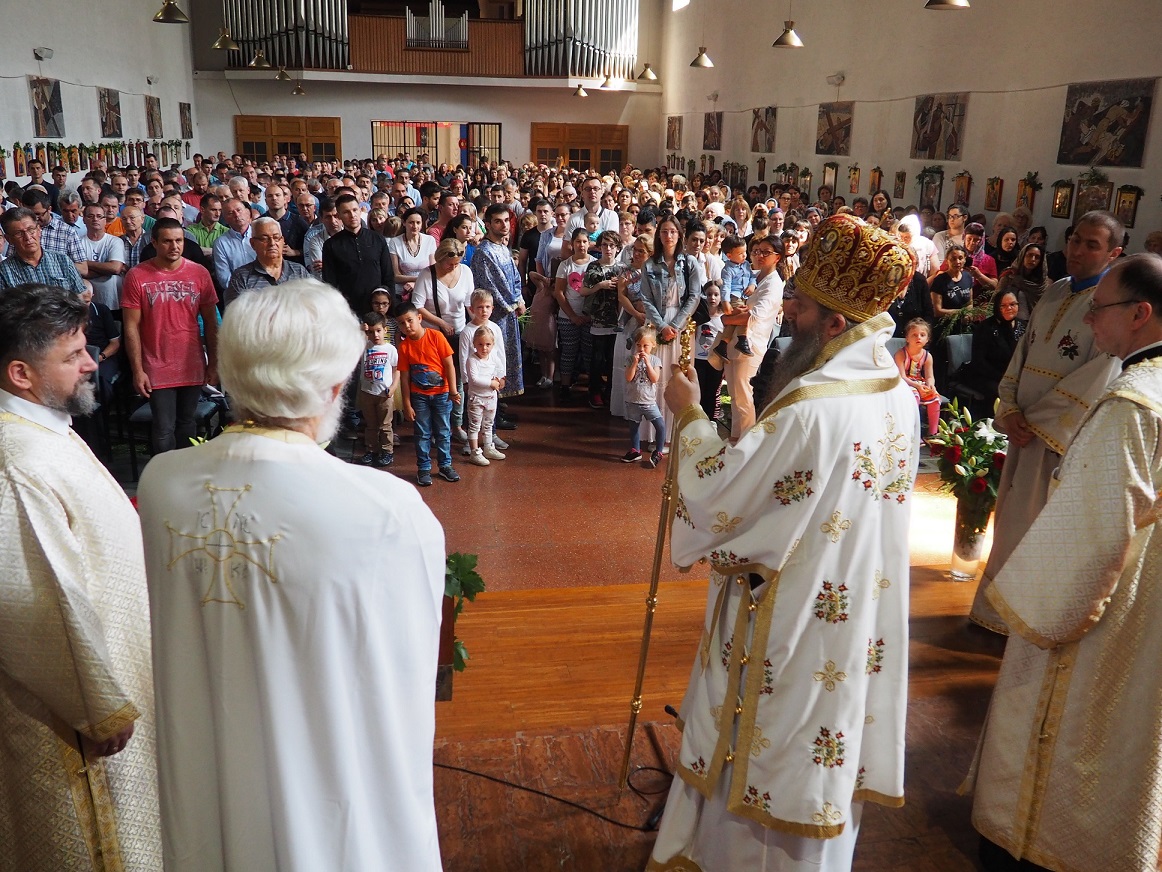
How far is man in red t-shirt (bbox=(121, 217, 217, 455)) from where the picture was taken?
5.98 m

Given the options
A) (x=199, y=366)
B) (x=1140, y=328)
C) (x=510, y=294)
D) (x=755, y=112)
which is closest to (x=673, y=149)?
(x=755, y=112)

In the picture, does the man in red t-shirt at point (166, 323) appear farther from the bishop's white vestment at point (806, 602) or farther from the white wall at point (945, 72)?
the white wall at point (945, 72)

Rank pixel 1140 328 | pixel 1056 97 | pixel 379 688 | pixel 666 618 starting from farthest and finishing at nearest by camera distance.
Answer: pixel 1056 97 → pixel 666 618 → pixel 1140 328 → pixel 379 688

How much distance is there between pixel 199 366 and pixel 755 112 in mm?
17695

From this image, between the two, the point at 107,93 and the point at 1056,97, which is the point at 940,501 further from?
the point at 107,93

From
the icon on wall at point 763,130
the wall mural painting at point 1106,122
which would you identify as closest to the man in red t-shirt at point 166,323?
the wall mural painting at point 1106,122

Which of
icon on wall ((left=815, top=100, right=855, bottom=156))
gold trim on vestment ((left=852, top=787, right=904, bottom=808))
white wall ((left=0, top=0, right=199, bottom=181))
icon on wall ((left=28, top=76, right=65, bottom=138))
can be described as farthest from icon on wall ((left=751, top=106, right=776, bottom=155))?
gold trim on vestment ((left=852, top=787, right=904, bottom=808))

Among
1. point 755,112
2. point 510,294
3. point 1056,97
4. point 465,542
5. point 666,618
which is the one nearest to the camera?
point 666,618

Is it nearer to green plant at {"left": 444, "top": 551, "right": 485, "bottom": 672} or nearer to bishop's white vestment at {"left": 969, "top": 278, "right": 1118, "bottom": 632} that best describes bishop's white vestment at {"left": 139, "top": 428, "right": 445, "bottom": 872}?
green plant at {"left": 444, "top": 551, "right": 485, "bottom": 672}

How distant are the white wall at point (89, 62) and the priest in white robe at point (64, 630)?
475 inches

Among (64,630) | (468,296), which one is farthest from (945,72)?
(64,630)

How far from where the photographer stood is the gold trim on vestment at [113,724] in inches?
89.9

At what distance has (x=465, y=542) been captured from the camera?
5.92 meters

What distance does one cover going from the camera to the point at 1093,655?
2.70m
